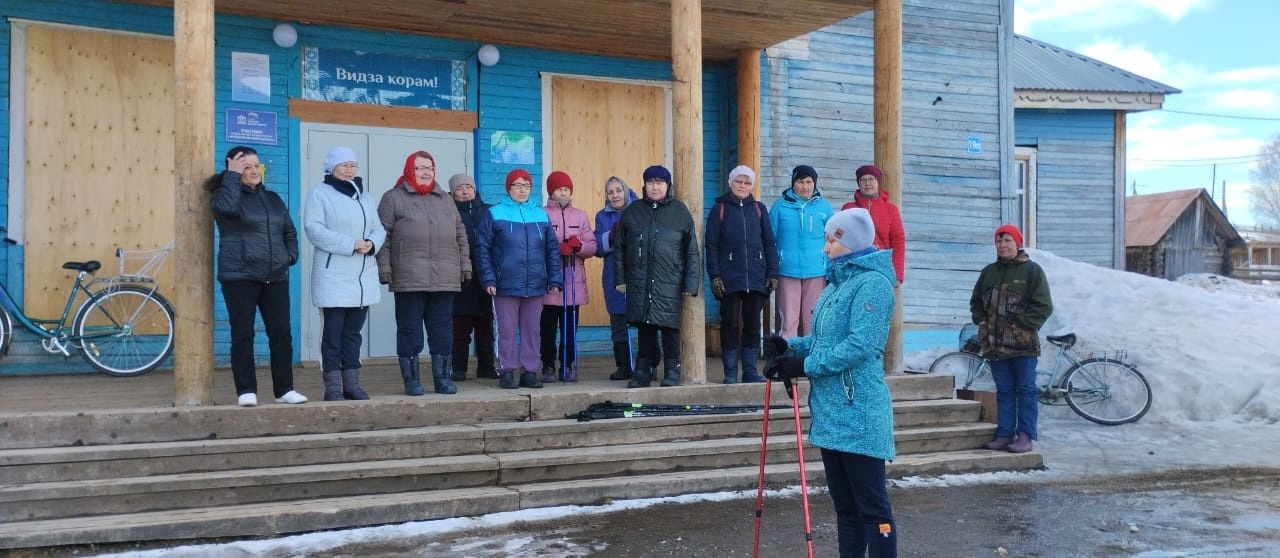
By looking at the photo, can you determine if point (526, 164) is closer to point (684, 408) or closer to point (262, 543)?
point (684, 408)

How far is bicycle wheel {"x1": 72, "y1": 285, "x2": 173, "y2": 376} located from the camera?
8.08 m

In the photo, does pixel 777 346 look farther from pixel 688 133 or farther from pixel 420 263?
pixel 688 133

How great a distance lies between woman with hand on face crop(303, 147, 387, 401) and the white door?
8.09 feet

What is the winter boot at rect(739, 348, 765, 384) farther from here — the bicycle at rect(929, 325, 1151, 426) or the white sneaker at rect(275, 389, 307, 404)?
the white sneaker at rect(275, 389, 307, 404)

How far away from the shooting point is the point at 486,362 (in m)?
8.28

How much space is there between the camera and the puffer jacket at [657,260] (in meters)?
7.34

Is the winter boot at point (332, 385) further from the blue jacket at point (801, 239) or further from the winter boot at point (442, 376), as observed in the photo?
the blue jacket at point (801, 239)

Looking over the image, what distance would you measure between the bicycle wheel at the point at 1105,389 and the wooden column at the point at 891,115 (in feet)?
8.26

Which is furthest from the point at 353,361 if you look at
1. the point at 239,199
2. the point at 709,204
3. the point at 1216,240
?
the point at 1216,240

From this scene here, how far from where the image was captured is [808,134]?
11.3 metres

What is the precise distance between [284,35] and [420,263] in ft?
10.8

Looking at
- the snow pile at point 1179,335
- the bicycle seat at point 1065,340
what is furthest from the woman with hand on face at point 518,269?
the snow pile at point 1179,335

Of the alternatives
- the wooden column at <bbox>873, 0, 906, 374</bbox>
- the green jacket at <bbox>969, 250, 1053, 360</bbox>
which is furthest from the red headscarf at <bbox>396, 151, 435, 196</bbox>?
the green jacket at <bbox>969, 250, 1053, 360</bbox>

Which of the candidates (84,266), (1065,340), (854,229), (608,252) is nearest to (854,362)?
(854,229)
